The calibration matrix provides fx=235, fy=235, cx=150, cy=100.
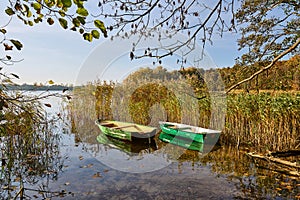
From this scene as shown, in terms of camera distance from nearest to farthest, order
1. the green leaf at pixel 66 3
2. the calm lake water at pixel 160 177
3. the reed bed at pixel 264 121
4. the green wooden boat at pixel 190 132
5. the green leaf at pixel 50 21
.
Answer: the green leaf at pixel 66 3, the green leaf at pixel 50 21, the calm lake water at pixel 160 177, the reed bed at pixel 264 121, the green wooden boat at pixel 190 132

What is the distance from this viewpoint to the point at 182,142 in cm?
778

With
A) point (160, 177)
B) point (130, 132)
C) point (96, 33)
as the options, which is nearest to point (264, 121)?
point (160, 177)

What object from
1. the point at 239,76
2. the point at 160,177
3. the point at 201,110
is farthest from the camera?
the point at 201,110

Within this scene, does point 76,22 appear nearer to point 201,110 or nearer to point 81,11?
point 81,11

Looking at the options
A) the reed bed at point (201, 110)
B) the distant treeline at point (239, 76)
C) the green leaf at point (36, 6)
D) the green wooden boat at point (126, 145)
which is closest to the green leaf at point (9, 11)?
the green leaf at point (36, 6)

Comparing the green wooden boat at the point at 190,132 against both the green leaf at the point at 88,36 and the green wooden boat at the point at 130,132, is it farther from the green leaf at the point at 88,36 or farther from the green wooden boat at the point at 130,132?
the green leaf at the point at 88,36

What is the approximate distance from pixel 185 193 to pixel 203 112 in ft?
15.5

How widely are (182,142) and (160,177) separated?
9.78 ft

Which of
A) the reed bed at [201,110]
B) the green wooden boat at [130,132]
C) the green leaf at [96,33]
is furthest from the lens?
the green wooden boat at [130,132]

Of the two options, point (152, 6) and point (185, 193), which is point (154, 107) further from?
point (152, 6)

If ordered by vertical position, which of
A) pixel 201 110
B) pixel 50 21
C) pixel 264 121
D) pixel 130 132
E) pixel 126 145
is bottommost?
pixel 126 145

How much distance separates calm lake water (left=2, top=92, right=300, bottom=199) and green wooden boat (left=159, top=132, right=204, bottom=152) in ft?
1.31

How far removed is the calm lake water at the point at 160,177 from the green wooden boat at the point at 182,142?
1.31 feet

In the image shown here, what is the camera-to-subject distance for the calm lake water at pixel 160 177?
4.07 metres
